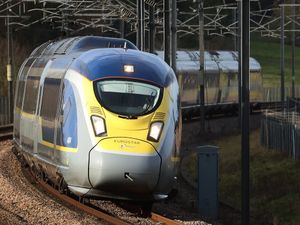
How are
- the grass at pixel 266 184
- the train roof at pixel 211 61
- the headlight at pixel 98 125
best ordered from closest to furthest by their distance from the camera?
the headlight at pixel 98 125 → the grass at pixel 266 184 → the train roof at pixel 211 61

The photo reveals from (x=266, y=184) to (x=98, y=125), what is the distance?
12.8 metres

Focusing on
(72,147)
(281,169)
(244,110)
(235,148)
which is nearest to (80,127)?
(72,147)

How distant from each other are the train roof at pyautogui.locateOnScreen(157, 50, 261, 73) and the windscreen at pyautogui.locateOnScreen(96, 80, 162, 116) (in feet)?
93.7

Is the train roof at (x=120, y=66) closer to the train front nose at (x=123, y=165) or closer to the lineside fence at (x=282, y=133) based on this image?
the train front nose at (x=123, y=165)

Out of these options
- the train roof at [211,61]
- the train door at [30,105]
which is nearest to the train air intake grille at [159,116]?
the train door at [30,105]

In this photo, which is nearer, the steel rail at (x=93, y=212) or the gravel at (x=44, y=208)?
the gravel at (x=44, y=208)

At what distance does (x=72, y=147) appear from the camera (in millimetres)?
12672

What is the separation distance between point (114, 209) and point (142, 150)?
2.38 metres

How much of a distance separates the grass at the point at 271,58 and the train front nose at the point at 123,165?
75.6 metres

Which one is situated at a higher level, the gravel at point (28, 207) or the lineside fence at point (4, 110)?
the gravel at point (28, 207)

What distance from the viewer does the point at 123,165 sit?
12.0 m

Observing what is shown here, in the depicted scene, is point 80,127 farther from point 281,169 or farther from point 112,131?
point 281,169

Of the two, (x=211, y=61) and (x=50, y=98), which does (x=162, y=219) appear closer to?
(x=50, y=98)

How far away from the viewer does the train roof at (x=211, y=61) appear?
4355 cm
